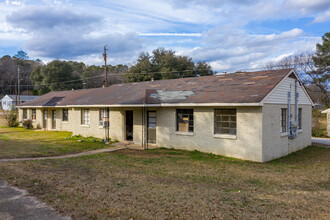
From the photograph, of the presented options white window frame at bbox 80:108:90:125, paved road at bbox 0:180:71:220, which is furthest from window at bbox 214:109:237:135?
white window frame at bbox 80:108:90:125

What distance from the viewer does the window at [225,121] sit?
12273mm

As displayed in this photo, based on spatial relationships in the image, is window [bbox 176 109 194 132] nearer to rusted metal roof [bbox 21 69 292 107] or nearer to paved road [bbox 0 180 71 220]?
rusted metal roof [bbox 21 69 292 107]

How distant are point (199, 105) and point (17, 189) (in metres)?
8.61

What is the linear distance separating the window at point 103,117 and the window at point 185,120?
566cm

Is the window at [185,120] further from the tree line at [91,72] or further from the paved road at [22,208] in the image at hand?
the tree line at [91,72]

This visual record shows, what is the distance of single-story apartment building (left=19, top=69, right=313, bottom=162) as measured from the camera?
456 inches

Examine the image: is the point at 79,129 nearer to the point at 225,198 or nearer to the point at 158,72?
the point at 225,198

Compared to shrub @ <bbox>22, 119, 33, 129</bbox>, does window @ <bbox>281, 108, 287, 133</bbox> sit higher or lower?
higher

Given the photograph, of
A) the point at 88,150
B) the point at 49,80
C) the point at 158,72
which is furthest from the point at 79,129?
the point at 49,80

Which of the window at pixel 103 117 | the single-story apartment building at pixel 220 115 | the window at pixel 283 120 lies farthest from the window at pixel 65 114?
the window at pixel 283 120

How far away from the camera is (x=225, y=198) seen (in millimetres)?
6195

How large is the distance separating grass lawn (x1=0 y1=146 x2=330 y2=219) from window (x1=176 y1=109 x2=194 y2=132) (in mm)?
2163

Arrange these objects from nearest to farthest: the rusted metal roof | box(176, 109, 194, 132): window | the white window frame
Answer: the rusted metal roof < box(176, 109, 194, 132): window < the white window frame

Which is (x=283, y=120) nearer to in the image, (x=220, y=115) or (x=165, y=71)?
(x=220, y=115)
